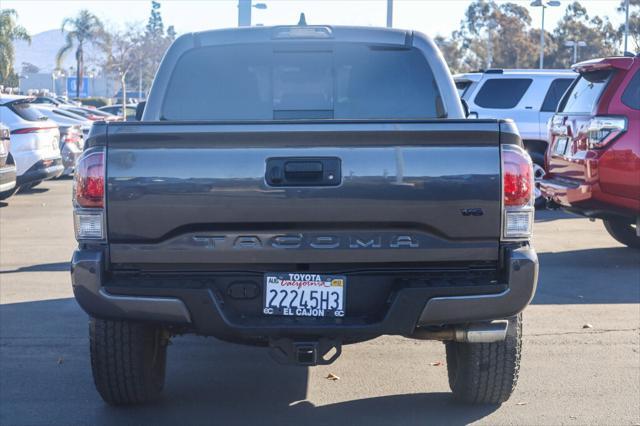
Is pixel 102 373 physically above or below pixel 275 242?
below

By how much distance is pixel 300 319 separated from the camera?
4566mm

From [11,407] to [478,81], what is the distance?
11050 millimetres

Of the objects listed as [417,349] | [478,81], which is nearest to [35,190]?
[478,81]

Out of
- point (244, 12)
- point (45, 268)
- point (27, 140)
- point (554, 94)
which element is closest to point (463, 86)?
point (554, 94)

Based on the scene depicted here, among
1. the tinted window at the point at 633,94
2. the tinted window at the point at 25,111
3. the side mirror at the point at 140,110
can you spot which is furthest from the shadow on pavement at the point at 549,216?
the side mirror at the point at 140,110

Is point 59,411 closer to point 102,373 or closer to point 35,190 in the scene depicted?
point 102,373

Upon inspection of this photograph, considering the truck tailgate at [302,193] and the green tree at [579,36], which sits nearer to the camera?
the truck tailgate at [302,193]

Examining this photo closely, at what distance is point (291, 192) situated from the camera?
4453mm

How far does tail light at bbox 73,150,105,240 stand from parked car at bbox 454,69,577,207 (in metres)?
11.0

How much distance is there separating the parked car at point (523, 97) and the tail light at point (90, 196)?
11.0m

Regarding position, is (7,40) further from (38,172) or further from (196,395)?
(196,395)

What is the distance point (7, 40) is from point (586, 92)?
8326mm

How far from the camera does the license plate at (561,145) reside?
32.4 feet

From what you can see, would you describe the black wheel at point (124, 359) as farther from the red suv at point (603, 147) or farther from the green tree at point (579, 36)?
the green tree at point (579, 36)
